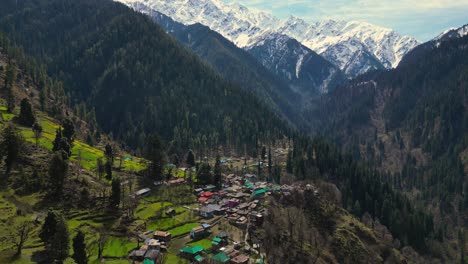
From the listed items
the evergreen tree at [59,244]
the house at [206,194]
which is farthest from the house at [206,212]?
the evergreen tree at [59,244]

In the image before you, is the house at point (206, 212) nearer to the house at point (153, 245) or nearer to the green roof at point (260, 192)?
the house at point (153, 245)

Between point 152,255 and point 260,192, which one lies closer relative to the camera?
point 152,255

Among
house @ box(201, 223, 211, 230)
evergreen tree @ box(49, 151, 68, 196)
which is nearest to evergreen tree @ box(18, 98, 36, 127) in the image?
evergreen tree @ box(49, 151, 68, 196)

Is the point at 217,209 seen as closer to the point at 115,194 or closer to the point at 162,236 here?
the point at 162,236

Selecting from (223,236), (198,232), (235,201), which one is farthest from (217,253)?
(235,201)

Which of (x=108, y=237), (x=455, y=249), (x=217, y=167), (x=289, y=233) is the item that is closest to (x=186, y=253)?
(x=108, y=237)
